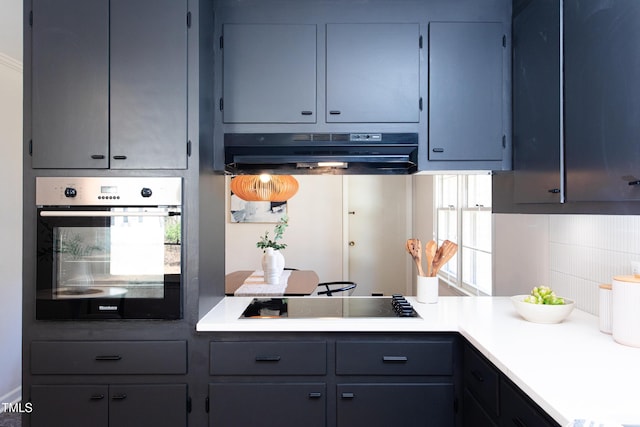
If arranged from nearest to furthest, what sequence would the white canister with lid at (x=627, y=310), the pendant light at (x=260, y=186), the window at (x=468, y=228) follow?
1. the white canister with lid at (x=627, y=310)
2. the window at (x=468, y=228)
3. the pendant light at (x=260, y=186)

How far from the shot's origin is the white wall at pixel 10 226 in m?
3.02

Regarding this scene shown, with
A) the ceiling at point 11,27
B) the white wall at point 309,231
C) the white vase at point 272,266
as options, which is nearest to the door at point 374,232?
the white wall at point 309,231

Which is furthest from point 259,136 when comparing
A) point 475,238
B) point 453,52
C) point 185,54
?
point 475,238

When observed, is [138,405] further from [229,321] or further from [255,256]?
[255,256]

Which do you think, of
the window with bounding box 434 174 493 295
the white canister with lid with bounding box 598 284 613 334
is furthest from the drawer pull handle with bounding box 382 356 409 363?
the window with bounding box 434 174 493 295

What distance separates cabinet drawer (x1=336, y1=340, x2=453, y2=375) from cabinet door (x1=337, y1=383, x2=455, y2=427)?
0.23ft

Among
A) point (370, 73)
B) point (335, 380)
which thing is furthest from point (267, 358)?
point (370, 73)

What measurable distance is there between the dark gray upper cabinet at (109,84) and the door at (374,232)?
13.0 ft

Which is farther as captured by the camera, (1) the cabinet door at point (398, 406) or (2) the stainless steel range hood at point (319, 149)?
(2) the stainless steel range hood at point (319, 149)

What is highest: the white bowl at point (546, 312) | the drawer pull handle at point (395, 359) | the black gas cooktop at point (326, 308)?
the white bowl at point (546, 312)

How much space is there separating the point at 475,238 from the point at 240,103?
237 centimetres

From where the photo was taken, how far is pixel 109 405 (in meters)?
1.81

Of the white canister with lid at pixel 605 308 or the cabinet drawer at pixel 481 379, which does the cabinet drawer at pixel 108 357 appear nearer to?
the cabinet drawer at pixel 481 379

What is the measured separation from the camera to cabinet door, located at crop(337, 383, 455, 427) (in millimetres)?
1782
